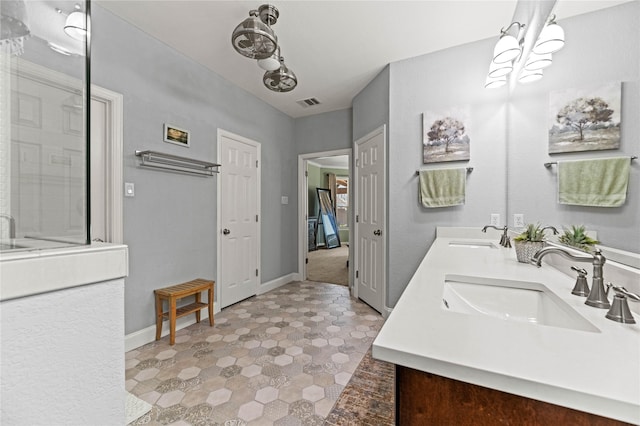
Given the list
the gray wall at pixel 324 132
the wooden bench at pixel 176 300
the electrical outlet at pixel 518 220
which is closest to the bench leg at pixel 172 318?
the wooden bench at pixel 176 300

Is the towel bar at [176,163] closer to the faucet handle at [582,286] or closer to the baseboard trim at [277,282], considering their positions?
the baseboard trim at [277,282]

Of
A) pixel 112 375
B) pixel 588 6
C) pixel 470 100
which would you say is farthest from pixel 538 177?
pixel 112 375

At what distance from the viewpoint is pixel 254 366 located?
1959 mm

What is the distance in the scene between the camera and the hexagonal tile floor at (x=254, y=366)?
1.52m

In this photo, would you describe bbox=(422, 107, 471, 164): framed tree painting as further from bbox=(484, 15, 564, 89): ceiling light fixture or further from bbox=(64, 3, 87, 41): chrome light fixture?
bbox=(64, 3, 87, 41): chrome light fixture

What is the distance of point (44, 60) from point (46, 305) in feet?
1.98

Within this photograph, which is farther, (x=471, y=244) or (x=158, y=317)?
(x=158, y=317)

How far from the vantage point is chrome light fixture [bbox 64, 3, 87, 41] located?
657mm

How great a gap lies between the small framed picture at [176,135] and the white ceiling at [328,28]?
77 cm

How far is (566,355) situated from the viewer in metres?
0.53

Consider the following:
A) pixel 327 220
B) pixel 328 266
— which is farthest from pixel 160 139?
pixel 327 220

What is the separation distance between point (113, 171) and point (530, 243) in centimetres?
282

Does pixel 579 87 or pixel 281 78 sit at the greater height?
pixel 281 78

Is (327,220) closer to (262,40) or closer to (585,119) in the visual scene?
(262,40)
